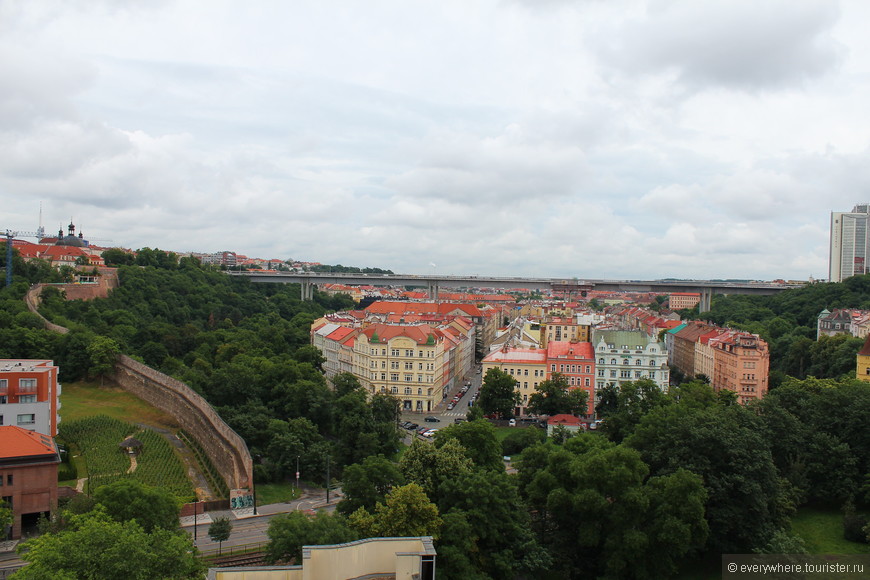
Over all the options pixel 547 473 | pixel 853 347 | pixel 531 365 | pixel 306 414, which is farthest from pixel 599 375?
pixel 547 473

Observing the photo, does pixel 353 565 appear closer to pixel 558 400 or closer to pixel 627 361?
pixel 558 400

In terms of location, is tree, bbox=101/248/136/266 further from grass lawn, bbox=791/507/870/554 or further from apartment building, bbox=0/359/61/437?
grass lawn, bbox=791/507/870/554

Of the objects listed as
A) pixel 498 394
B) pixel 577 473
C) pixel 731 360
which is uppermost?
pixel 731 360

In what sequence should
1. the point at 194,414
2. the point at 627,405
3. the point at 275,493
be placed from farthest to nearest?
the point at 627,405 → the point at 194,414 → the point at 275,493

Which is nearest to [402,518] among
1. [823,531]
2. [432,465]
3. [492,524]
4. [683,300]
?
[492,524]

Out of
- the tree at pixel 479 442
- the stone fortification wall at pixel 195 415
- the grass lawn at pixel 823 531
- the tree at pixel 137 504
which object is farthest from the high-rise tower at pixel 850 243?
the tree at pixel 137 504

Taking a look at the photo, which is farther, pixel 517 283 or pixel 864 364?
pixel 517 283
